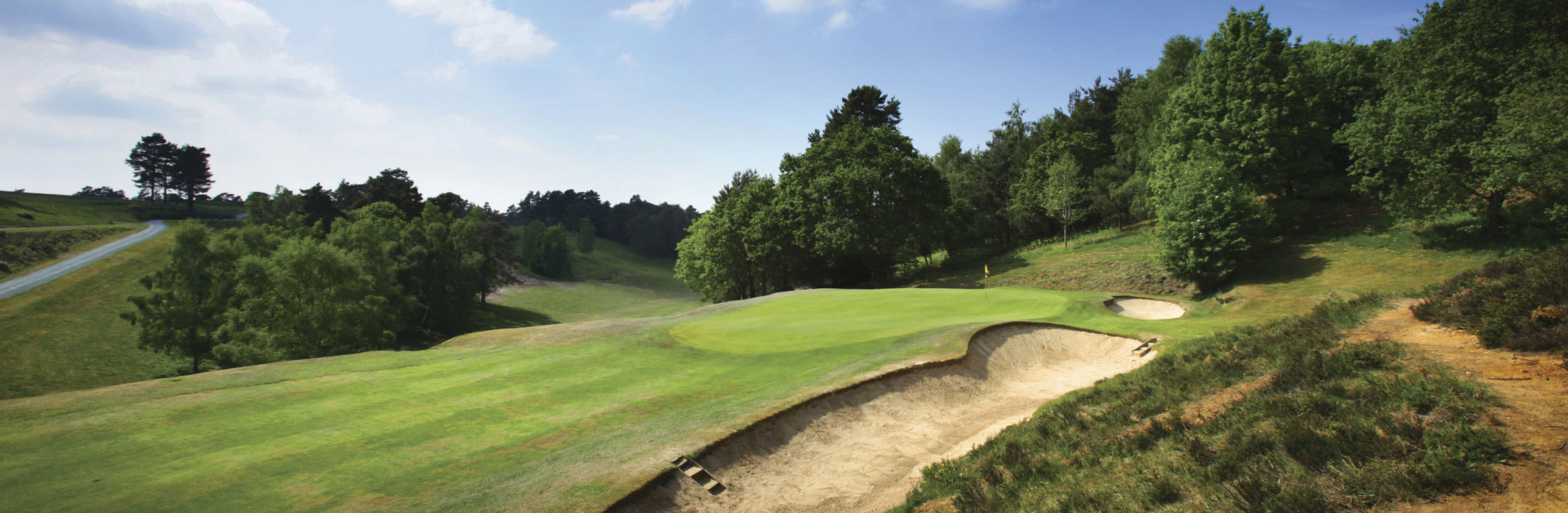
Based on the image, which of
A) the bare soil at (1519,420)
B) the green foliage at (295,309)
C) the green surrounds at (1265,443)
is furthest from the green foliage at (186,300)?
the bare soil at (1519,420)

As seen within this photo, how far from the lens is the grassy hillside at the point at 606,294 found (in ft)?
257

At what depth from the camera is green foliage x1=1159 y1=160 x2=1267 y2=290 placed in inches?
1155

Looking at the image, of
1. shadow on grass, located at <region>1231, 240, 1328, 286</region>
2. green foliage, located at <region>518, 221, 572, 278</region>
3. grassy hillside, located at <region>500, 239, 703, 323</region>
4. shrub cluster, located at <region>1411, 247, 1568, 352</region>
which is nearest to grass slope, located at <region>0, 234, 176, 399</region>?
grassy hillside, located at <region>500, 239, 703, 323</region>

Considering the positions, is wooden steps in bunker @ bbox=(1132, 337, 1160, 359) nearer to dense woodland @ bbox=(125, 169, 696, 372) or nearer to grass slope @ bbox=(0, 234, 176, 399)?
dense woodland @ bbox=(125, 169, 696, 372)

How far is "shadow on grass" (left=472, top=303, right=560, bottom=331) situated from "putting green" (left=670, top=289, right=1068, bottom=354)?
152 feet

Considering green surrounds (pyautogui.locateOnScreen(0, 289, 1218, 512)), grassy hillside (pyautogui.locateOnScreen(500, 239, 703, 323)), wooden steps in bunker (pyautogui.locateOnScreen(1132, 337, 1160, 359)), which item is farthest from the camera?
grassy hillside (pyautogui.locateOnScreen(500, 239, 703, 323))

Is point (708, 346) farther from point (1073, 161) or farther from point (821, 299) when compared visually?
point (1073, 161)

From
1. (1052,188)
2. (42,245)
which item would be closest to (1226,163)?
(1052,188)

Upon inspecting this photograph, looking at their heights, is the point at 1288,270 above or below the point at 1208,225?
below

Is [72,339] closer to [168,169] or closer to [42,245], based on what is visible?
[42,245]

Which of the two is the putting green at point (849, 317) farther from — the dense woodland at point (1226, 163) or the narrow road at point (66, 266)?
the narrow road at point (66, 266)

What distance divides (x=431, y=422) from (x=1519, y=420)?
15.6 m

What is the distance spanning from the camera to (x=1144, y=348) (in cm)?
1873

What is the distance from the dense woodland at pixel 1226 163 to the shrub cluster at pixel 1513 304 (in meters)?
20.3
